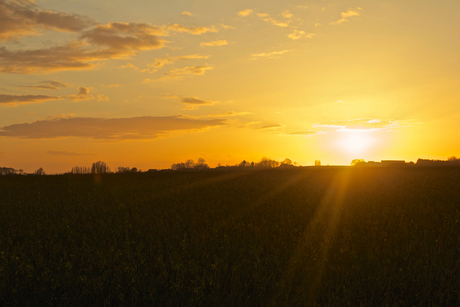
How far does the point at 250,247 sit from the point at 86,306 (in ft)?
8.65

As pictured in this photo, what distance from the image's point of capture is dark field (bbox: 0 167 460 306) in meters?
4.13

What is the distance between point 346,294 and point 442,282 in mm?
1379

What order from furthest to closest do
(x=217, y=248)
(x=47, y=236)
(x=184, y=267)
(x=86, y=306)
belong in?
(x=47, y=236) → (x=217, y=248) → (x=184, y=267) → (x=86, y=306)

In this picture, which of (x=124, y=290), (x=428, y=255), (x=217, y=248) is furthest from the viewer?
(x=217, y=248)

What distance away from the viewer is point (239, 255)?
17.7ft

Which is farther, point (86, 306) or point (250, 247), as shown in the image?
point (250, 247)

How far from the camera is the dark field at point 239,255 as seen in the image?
13.5 feet

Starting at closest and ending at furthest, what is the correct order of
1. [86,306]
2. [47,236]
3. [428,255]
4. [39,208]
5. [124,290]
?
[86,306] < [124,290] < [428,255] < [47,236] < [39,208]

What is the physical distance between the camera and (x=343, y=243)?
19.3ft

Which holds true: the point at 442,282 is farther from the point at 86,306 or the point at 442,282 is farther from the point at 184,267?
the point at 86,306

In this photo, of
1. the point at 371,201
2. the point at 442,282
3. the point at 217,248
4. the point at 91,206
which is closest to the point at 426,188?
the point at 371,201

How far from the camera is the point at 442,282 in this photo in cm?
439

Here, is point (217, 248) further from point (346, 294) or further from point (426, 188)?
point (426, 188)

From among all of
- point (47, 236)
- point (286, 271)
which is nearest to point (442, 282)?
point (286, 271)
